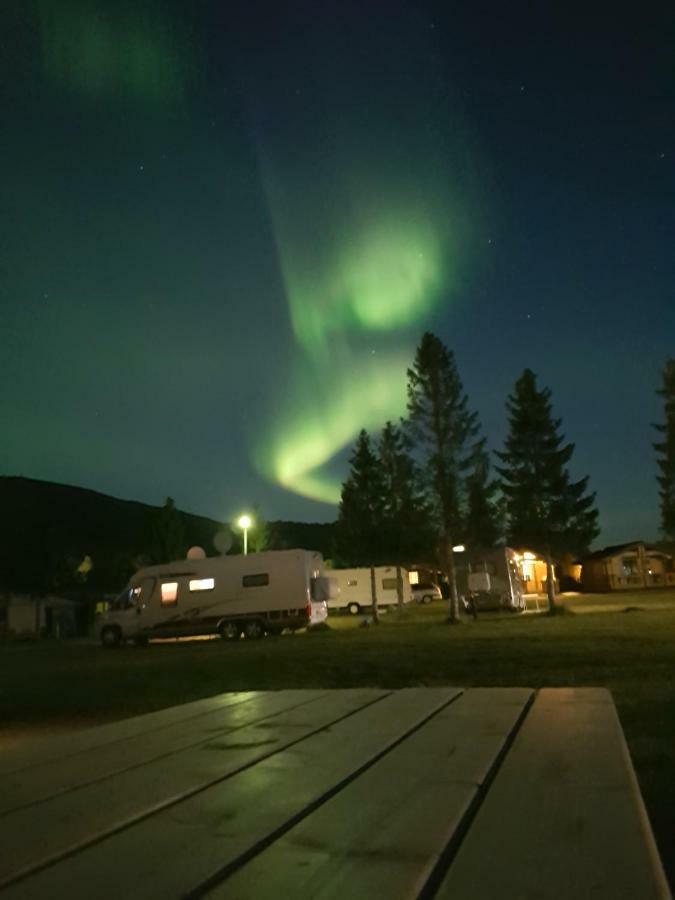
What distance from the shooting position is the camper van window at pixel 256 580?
34.3 metres

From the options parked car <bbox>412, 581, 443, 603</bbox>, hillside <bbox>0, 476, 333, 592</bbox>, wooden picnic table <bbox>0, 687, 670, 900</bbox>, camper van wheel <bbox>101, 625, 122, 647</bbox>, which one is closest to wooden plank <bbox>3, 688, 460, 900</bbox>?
wooden picnic table <bbox>0, 687, 670, 900</bbox>

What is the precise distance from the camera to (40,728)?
→ 1169 cm

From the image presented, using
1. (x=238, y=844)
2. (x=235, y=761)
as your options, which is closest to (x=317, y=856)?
(x=238, y=844)

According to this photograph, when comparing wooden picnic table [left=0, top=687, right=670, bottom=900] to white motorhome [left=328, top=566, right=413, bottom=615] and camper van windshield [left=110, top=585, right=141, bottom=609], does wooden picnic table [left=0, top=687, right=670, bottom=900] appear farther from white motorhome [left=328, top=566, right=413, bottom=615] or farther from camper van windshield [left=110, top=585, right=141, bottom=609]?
white motorhome [left=328, top=566, right=413, bottom=615]

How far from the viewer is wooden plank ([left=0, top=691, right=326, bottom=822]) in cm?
269

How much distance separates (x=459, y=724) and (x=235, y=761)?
115 cm

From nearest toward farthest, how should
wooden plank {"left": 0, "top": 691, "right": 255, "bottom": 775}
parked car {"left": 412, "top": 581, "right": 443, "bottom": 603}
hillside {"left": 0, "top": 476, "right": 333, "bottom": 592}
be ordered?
wooden plank {"left": 0, "top": 691, "right": 255, "bottom": 775}, hillside {"left": 0, "top": 476, "right": 333, "bottom": 592}, parked car {"left": 412, "top": 581, "right": 443, "bottom": 603}

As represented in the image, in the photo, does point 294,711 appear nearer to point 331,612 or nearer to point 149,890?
point 149,890

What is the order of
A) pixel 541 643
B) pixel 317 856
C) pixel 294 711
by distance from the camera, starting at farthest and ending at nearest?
pixel 541 643 < pixel 294 711 < pixel 317 856

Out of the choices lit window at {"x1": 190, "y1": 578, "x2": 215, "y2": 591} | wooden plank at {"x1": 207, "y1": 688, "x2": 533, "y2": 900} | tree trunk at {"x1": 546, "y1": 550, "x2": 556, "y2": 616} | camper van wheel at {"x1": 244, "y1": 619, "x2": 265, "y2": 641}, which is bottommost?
wooden plank at {"x1": 207, "y1": 688, "x2": 533, "y2": 900}

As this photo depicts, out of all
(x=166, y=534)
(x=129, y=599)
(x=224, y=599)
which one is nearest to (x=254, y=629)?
(x=224, y=599)

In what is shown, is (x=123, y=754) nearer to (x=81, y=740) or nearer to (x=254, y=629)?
(x=81, y=740)

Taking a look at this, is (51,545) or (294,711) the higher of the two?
(51,545)

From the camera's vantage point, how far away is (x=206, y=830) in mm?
2051
